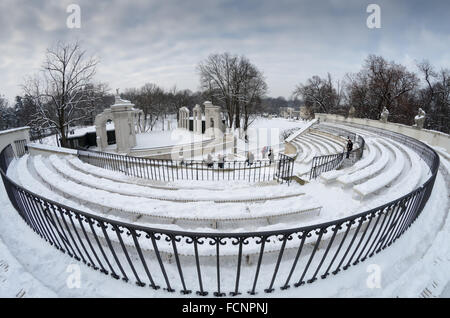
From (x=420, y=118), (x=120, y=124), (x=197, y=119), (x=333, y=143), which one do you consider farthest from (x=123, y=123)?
(x=420, y=118)

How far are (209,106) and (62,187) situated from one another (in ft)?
68.6

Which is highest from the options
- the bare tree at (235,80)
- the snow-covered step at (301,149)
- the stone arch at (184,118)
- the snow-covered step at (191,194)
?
the bare tree at (235,80)

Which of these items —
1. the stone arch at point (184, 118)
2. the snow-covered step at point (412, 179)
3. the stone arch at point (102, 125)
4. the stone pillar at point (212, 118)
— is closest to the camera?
the snow-covered step at point (412, 179)

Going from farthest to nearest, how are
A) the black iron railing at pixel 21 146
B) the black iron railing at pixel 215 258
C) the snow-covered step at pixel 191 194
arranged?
the black iron railing at pixel 21 146 → the snow-covered step at pixel 191 194 → the black iron railing at pixel 215 258

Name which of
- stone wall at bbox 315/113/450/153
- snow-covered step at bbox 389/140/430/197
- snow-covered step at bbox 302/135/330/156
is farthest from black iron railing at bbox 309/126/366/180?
stone wall at bbox 315/113/450/153

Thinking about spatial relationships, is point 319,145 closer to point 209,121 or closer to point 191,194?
point 191,194

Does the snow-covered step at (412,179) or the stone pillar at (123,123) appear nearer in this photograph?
the snow-covered step at (412,179)

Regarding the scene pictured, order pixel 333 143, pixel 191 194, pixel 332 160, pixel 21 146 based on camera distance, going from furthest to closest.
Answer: pixel 333 143
pixel 21 146
pixel 332 160
pixel 191 194

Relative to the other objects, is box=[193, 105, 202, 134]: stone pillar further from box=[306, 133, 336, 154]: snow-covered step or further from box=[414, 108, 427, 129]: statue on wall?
box=[414, 108, 427, 129]: statue on wall

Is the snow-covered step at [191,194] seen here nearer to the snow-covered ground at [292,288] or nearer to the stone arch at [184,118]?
the snow-covered ground at [292,288]

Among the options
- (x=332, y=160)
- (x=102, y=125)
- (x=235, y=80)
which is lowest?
(x=332, y=160)

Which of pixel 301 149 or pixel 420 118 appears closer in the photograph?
pixel 420 118

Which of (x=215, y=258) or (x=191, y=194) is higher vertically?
(x=191, y=194)

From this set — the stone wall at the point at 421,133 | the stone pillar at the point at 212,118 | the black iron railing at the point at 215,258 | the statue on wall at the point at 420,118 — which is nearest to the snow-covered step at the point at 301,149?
the stone wall at the point at 421,133
